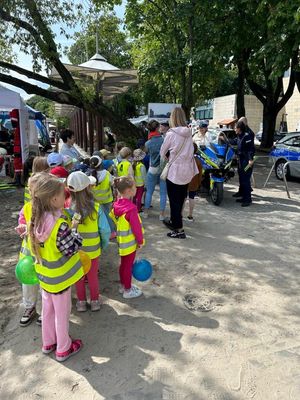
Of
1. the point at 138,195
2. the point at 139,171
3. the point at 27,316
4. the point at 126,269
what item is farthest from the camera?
the point at 138,195

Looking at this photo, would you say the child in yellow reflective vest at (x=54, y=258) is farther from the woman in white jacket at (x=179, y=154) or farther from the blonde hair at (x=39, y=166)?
the woman in white jacket at (x=179, y=154)

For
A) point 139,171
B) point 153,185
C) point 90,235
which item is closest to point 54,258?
point 90,235

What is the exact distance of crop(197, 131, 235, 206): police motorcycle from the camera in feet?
25.7

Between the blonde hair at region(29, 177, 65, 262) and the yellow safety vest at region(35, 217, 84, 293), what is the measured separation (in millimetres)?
99

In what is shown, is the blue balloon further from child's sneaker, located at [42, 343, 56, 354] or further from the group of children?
child's sneaker, located at [42, 343, 56, 354]

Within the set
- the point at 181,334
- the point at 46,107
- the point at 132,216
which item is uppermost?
the point at 46,107

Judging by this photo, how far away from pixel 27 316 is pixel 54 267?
101 centimetres

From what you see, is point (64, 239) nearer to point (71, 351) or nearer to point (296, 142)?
point (71, 351)

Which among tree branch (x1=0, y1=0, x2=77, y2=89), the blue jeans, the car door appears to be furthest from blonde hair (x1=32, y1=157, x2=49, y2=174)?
the car door

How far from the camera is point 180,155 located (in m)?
5.52

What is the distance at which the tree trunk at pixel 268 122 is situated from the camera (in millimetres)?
19344

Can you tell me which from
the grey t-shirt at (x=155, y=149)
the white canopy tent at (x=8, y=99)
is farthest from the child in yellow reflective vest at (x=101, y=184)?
the white canopy tent at (x=8, y=99)

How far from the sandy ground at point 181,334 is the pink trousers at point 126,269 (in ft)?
0.61

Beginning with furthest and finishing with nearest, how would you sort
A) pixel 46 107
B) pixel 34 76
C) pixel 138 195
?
pixel 46 107, pixel 34 76, pixel 138 195
